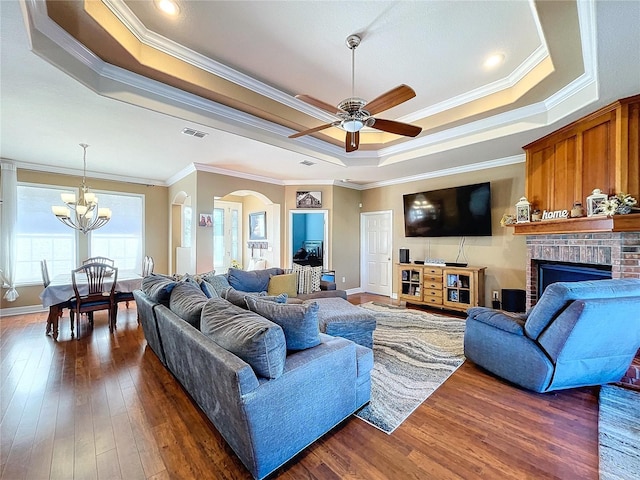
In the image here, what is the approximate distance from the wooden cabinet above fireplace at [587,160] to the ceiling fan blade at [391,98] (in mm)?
2424

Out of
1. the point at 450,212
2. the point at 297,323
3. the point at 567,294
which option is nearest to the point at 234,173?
the point at 450,212

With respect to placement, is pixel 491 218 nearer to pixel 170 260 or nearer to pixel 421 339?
pixel 421 339

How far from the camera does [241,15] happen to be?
228 cm

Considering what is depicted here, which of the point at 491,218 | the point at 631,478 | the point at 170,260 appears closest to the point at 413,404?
the point at 631,478

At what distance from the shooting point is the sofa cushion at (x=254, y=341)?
1484mm

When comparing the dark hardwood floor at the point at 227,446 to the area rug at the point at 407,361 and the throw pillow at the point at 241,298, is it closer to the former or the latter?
the area rug at the point at 407,361

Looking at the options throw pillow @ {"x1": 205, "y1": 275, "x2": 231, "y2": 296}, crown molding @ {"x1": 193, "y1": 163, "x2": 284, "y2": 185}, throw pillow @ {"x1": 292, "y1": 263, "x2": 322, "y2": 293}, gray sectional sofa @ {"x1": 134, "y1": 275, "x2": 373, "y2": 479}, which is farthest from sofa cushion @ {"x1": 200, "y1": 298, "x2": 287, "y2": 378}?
crown molding @ {"x1": 193, "y1": 163, "x2": 284, "y2": 185}

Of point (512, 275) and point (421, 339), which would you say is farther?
point (512, 275)

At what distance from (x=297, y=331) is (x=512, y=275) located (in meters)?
4.57

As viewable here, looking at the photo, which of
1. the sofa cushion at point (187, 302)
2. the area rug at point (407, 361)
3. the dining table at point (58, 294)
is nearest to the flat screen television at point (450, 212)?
the area rug at point (407, 361)

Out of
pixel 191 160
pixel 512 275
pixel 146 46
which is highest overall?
pixel 146 46

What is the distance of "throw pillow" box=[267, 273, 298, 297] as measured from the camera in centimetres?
418

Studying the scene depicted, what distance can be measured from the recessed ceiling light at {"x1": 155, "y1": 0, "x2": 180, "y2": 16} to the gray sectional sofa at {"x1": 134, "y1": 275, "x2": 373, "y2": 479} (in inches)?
93.4

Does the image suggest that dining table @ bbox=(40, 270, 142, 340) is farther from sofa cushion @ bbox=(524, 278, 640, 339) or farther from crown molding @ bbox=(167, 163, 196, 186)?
sofa cushion @ bbox=(524, 278, 640, 339)
